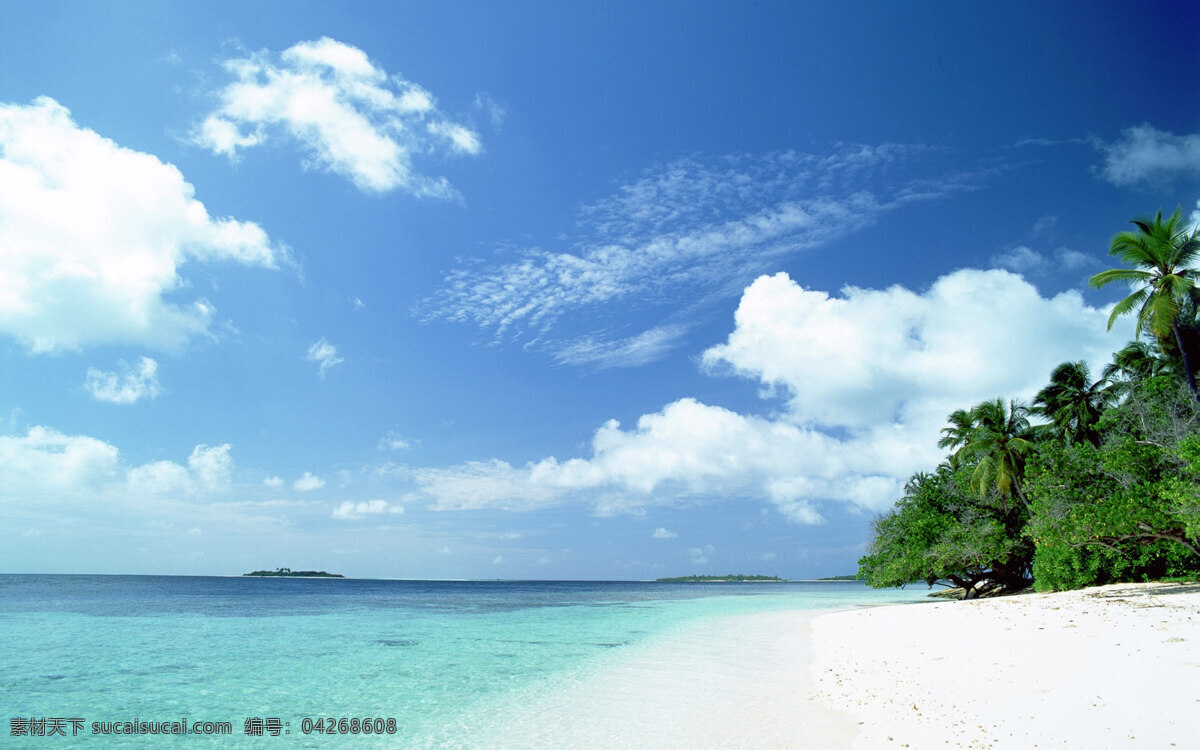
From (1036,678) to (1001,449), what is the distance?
81.0ft

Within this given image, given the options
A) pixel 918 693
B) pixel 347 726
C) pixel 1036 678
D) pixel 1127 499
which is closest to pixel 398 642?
pixel 347 726

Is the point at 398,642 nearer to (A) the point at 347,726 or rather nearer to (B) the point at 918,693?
(A) the point at 347,726

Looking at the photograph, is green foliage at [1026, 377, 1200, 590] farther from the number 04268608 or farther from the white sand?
the number 04268608

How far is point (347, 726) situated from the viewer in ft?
33.3

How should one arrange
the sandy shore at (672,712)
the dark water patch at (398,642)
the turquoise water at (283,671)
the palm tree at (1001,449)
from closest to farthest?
the sandy shore at (672,712)
the turquoise water at (283,671)
the dark water patch at (398,642)
the palm tree at (1001,449)

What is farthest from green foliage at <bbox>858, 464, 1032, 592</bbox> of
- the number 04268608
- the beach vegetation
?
the number 04268608

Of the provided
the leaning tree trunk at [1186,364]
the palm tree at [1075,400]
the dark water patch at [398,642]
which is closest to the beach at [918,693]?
the leaning tree trunk at [1186,364]

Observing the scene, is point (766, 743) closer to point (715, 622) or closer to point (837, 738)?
point (837, 738)

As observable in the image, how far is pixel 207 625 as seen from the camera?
1108 inches

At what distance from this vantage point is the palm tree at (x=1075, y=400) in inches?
1182

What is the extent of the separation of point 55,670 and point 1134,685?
2240 centimetres

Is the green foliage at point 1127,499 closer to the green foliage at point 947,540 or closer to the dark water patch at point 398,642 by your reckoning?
the green foliage at point 947,540

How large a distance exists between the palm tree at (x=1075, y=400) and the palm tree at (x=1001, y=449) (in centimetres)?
148

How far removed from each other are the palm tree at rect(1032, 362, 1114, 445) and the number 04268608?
3349cm
